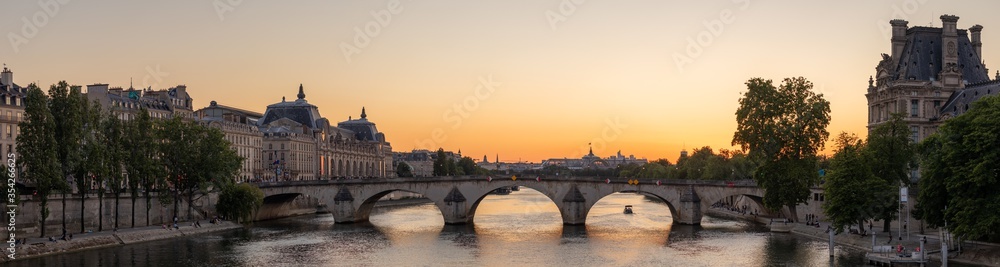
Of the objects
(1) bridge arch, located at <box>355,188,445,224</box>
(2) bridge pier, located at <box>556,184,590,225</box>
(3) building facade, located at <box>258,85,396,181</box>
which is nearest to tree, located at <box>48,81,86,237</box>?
(1) bridge arch, located at <box>355,188,445,224</box>

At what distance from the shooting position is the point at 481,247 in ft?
252

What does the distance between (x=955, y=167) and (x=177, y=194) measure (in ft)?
208

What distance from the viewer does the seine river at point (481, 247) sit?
6600cm

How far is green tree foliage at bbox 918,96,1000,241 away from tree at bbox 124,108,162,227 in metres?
56.9

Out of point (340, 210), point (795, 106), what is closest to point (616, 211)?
point (340, 210)

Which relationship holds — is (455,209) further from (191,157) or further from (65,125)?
(65,125)

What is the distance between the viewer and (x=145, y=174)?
83750 millimetres

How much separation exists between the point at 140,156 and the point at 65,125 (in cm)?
1093

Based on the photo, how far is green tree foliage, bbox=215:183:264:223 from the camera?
9519 centimetres

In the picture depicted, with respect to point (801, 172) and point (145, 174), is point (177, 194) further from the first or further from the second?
point (801, 172)

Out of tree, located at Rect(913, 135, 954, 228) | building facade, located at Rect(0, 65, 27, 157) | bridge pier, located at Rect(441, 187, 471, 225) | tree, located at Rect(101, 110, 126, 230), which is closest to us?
tree, located at Rect(913, 135, 954, 228)

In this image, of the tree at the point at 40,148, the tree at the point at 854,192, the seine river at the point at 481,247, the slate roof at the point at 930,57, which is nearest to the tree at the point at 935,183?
the seine river at the point at 481,247

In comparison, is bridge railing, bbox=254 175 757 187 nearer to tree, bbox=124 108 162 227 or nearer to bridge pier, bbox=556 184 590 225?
bridge pier, bbox=556 184 590 225

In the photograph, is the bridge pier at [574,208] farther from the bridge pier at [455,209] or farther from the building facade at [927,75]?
the building facade at [927,75]
